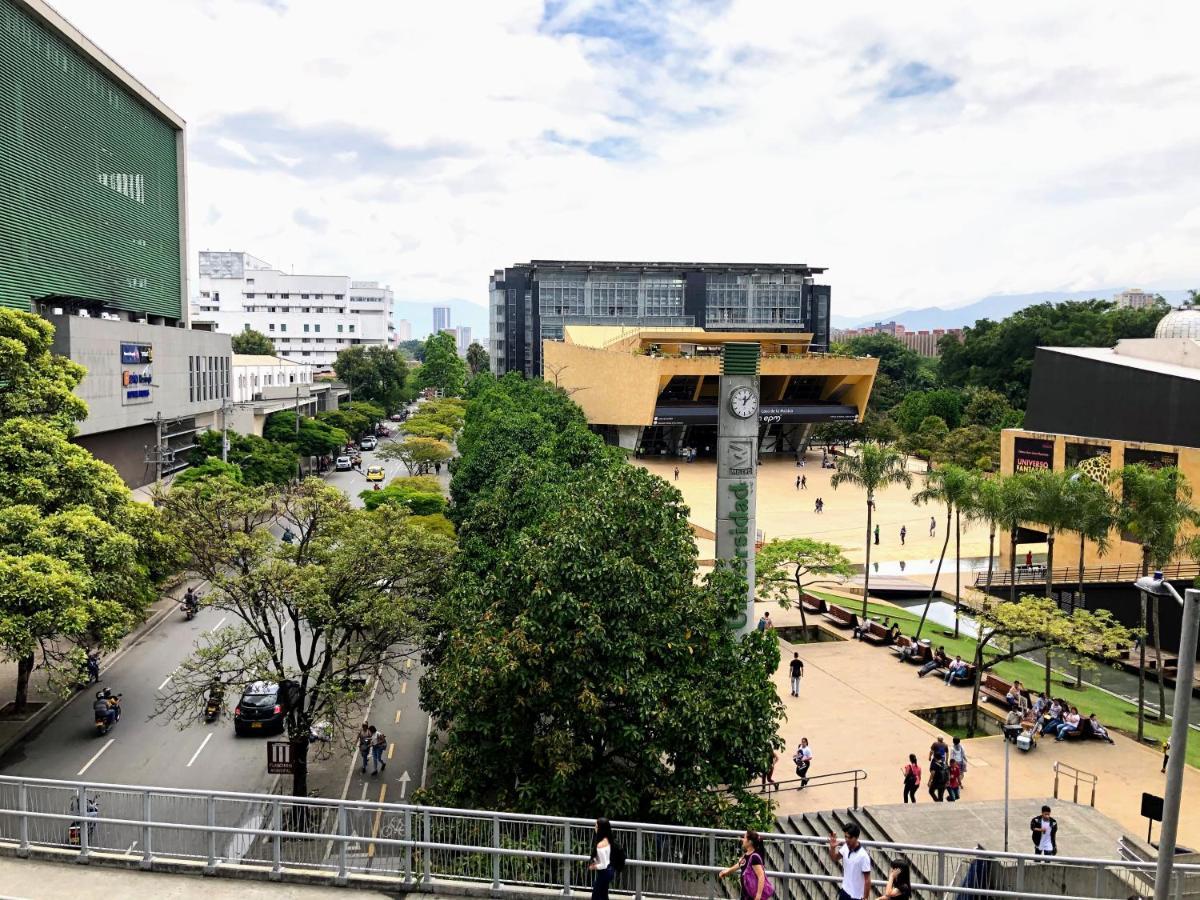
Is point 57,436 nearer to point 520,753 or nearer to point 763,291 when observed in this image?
point 520,753

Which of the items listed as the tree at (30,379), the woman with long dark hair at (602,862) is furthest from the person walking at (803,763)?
the tree at (30,379)

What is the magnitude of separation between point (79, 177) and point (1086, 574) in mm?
49384

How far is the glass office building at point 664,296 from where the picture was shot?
12638 cm

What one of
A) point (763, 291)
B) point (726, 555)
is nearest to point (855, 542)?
point (726, 555)

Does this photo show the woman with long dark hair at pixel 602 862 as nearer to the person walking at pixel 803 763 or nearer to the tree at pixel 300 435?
the person walking at pixel 803 763

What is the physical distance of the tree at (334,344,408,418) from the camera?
103500 millimetres

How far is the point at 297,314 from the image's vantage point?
481ft

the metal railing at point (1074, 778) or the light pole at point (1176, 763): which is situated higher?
the light pole at point (1176, 763)

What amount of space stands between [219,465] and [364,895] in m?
37.5

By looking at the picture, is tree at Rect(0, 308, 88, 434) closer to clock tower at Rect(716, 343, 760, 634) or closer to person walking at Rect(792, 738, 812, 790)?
clock tower at Rect(716, 343, 760, 634)

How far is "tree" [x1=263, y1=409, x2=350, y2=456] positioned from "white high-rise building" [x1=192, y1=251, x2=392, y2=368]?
75.6 m

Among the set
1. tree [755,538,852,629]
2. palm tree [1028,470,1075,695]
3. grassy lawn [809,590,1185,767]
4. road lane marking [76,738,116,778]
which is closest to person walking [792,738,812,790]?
grassy lawn [809,590,1185,767]

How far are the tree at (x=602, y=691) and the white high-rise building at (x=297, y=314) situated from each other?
13489 cm

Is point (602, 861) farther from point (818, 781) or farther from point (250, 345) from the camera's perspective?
point (250, 345)
